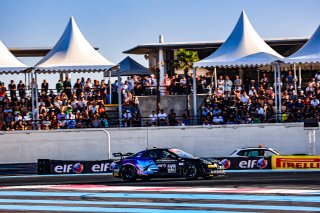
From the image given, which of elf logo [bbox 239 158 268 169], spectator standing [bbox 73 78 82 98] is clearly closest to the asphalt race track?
elf logo [bbox 239 158 268 169]

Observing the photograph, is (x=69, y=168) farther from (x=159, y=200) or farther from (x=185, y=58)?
(x=159, y=200)

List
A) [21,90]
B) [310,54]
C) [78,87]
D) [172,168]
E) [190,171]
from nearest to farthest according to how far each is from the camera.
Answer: [190,171] → [172,168] → [310,54] → [21,90] → [78,87]

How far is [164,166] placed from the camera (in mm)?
24562

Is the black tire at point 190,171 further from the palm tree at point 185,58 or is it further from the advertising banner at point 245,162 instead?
the palm tree at point 185,58

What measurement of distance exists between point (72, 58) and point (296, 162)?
11.1 m

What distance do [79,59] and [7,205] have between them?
60.6 ft

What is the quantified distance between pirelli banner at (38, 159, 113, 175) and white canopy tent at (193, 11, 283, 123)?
6009 mm

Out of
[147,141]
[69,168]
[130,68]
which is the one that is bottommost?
[69,168]

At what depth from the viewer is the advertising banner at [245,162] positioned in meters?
29.2

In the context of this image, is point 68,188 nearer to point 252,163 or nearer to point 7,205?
point 7,205

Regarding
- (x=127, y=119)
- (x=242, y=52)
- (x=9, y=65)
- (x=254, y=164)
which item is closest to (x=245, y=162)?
(x=254, y=164)

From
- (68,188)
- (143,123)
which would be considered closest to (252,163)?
A: (143,123)

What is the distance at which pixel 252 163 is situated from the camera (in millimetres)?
29312

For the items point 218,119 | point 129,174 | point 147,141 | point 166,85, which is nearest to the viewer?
point 129,174
